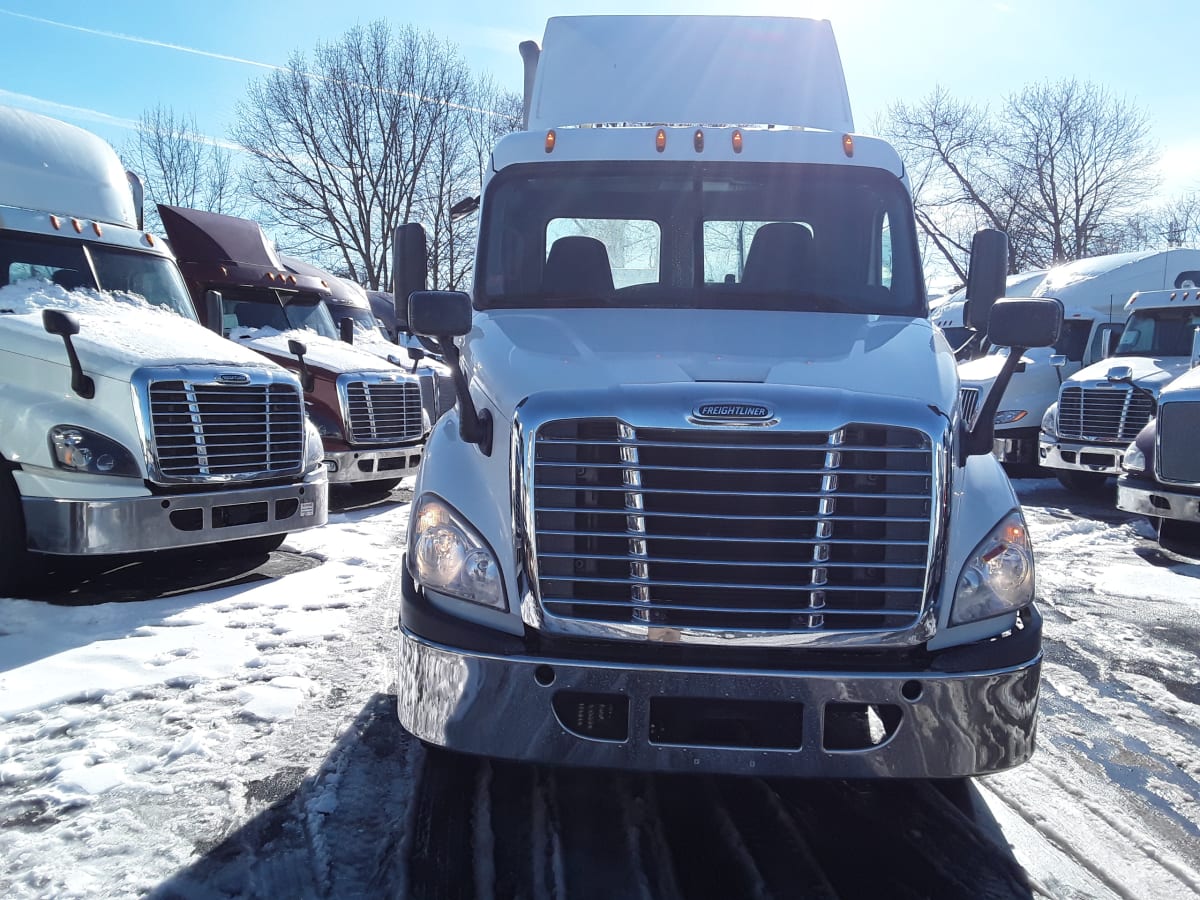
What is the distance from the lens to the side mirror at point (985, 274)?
14.0 ft

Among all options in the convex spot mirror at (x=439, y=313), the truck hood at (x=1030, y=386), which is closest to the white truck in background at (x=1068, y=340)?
the truck hood at (x=1030, y=386)

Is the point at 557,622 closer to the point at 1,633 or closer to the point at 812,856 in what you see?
the point at 812,856

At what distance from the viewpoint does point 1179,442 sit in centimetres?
788

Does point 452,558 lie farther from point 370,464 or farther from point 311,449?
point 370,464

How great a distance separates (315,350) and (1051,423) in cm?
917

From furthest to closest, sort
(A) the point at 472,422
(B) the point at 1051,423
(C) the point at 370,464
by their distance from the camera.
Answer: (B) the point at 1051,423
(C) the point at 370,464
(A) the point at 472,422

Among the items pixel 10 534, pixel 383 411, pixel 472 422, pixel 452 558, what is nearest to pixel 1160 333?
pixel 383 411

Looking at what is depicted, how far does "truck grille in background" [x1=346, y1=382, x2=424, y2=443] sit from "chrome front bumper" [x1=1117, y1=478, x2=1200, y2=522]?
23.6ft

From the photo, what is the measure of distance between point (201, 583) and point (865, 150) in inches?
197

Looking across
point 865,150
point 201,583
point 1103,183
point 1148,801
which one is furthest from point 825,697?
point 1103,183

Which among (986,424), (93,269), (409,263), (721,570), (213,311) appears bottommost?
(721,570)

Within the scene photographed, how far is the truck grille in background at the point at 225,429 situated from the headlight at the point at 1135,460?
714 centimetres

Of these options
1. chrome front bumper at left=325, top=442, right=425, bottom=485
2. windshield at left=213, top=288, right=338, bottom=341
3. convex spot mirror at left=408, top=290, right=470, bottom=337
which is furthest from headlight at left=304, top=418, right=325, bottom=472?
windshield at left=213, top=288, right=338, bottom=341

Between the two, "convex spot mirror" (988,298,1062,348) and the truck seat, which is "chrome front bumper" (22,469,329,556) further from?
"convex spot mirror" (988,298,1062,348)
